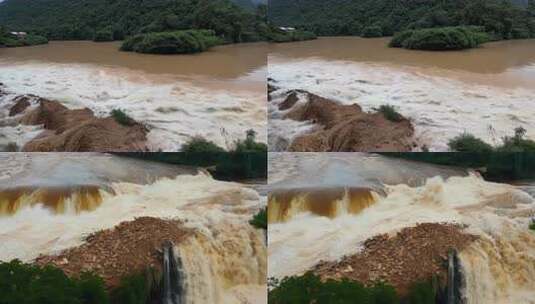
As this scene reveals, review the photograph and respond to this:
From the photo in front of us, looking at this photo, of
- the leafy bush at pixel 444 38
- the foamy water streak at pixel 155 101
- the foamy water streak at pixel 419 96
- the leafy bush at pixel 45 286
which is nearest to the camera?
the leafy bush at pixel 45 286

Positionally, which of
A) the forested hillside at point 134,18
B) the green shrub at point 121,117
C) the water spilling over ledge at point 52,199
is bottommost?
the water spilling over ledge at point 52,199

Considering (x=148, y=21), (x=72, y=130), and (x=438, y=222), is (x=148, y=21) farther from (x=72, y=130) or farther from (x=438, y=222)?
(x=438, y=222)

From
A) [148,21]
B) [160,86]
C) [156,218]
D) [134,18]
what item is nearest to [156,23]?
[148,21]

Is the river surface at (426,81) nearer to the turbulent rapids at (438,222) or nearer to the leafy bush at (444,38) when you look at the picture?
the leafy bush at (444,38)

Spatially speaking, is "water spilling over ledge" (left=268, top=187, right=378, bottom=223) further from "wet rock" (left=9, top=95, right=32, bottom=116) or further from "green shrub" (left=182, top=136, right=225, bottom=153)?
"wet rock" (left=9, top=95, right=32, bottom=116)

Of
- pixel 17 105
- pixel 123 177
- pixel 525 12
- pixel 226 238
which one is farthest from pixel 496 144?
pixel 17 105

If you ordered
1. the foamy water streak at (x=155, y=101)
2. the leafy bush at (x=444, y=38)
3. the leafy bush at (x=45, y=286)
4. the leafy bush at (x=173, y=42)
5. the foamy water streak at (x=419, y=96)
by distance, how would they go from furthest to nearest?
1. the leafy bush at (x=173, y=42)
2. the leafy bush at (x=444, y=38)
3. the foamy water streak at (x=155, y=101)
4. the foamy water streak at (x=419, y=96)
5. the leafy bush at (x=45, y=286)

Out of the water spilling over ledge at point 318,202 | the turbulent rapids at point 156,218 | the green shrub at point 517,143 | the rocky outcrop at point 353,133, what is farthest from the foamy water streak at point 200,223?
the green shrub at point 517,143
